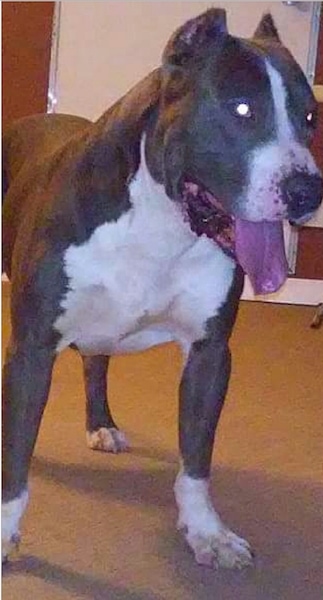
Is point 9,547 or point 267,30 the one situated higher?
point 267,30

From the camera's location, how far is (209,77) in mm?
1692

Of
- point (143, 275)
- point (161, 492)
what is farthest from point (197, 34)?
point (161, 492)

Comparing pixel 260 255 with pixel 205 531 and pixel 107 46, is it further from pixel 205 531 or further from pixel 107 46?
pixel 107 46

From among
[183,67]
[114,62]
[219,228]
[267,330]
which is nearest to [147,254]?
[219,228]

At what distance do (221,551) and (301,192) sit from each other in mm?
613

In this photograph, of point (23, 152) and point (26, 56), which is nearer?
point (23, 152)

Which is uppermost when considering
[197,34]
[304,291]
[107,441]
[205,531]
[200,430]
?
[197,34]

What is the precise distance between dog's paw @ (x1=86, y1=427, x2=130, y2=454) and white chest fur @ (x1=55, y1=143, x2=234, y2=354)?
507mm

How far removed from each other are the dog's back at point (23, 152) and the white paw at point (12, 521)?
18.1 inches

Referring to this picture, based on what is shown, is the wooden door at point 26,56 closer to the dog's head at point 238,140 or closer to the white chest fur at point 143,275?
the white chest fur at point 143,275

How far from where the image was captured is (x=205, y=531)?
1.95 meters

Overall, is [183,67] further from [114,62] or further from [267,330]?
[114,62]

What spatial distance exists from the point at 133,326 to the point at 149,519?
350 mm

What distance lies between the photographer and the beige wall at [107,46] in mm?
4191
